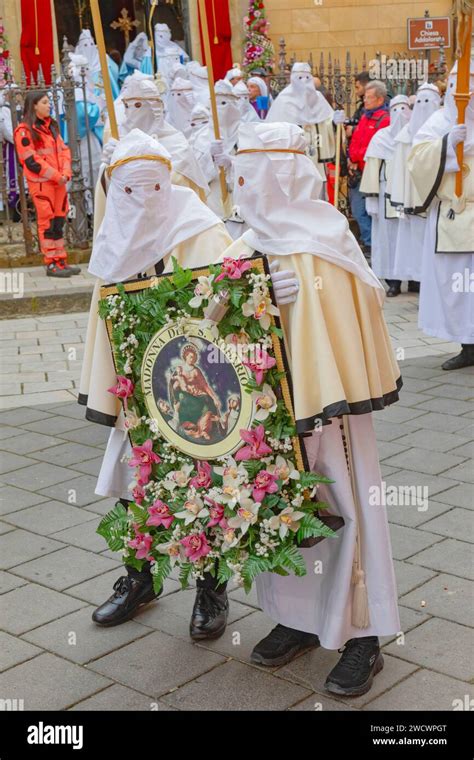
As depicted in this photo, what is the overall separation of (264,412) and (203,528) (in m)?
0.47

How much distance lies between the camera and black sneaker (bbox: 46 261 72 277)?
1193 centimetres

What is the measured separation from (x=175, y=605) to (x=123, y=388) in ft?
3.85

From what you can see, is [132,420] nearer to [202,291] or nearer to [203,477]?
[203,477]

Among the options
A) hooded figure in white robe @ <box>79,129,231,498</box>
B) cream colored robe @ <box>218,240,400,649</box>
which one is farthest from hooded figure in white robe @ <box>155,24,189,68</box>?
cream colored robe @ <box>218,240,400,649</box>

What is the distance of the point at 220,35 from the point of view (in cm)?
1894

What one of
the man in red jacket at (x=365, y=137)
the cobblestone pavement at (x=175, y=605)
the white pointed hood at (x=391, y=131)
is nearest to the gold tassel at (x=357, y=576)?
the cobblestone pavement at (x=175, y=605)

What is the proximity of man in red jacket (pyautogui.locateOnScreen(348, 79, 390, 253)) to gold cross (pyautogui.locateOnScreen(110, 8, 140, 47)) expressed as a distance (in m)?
10.5

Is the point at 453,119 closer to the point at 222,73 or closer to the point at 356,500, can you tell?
the point at 356,500

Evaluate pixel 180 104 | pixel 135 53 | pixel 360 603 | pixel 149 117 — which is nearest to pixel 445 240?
pixel 149 117

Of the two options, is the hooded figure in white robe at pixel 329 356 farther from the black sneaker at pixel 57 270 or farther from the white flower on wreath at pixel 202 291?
the black sneaker at pixel 57 270

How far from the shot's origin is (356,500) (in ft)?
12.4

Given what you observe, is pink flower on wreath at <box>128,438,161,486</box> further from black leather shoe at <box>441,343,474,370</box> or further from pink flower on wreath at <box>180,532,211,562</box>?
black leather shoe at <box>441,343,474,370</box>

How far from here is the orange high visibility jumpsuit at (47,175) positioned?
11.7 meters
